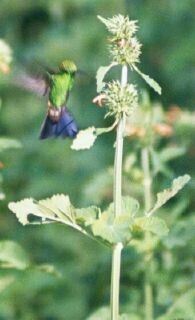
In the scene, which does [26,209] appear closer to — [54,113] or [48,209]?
[48,209]

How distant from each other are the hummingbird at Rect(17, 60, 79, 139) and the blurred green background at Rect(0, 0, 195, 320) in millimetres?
59

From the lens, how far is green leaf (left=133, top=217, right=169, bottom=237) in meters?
2.95

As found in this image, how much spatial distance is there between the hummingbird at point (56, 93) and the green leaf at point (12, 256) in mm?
453

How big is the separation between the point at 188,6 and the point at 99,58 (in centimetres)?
96

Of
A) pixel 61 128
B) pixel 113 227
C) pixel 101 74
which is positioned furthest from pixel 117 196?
pixel 61 128

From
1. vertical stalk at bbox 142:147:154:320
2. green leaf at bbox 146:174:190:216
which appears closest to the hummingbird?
green leaf at bbox 146:174:190:216

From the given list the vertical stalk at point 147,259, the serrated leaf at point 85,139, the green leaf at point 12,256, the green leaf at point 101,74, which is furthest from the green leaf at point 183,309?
the green leaf at point 101,74

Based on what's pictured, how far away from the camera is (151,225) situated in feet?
9.75

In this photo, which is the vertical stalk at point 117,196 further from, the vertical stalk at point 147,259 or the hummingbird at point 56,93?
the vertical stalk at point 147,259

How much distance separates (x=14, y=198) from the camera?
7.63 m

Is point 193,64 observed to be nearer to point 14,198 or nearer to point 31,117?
point 31,117

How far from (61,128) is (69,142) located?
526 cm

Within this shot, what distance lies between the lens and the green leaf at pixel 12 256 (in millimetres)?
3748

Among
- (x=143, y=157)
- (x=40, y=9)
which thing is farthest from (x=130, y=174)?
(x=40, y=9)
